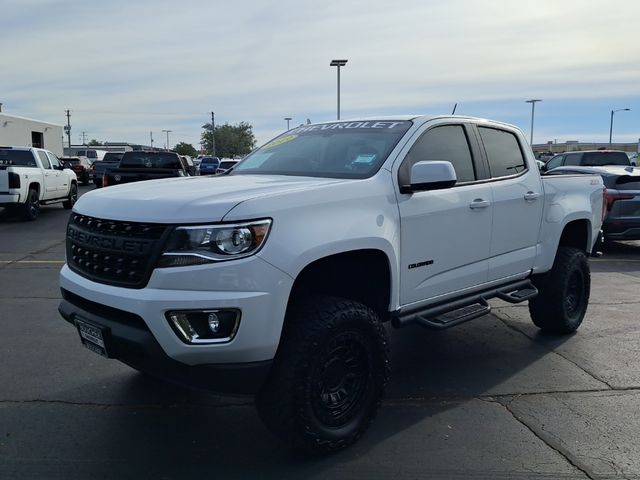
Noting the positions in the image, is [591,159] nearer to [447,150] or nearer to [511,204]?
[511,204]

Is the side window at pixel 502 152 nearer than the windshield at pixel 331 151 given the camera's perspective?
No

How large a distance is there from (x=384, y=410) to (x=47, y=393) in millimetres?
2448

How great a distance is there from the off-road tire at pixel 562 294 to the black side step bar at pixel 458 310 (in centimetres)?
60

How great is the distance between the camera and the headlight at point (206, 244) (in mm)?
2994

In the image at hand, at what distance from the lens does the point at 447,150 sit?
4523 mm

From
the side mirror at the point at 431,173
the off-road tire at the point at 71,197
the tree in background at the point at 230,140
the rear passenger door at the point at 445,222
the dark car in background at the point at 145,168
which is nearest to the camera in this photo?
the side mirror at the point at 431,173

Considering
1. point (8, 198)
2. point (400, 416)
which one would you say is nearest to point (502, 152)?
point (400, 416)

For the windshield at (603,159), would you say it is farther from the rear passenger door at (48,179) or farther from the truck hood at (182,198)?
the rear passenger door at (48,179)

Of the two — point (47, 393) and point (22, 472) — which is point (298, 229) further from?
point (47, 393)

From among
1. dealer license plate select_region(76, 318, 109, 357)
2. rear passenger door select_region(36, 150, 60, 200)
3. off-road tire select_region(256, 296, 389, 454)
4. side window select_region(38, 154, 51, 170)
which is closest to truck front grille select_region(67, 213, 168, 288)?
dealer license plate select_region(76, 318, 109, 357)

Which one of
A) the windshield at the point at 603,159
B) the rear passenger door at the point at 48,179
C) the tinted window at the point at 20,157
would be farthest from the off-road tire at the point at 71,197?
the windshield at the point at 603,159

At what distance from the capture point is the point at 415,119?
4.41 metres

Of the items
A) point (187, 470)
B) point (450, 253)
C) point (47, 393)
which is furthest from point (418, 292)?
point (47, 393)

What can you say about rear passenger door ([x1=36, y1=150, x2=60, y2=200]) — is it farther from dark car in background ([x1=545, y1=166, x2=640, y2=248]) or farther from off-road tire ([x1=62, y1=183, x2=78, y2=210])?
dark car in background ([x1=545, y1=166, x2=640, y2=248])
